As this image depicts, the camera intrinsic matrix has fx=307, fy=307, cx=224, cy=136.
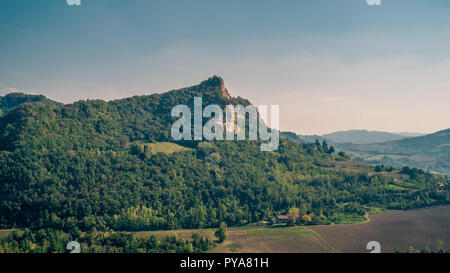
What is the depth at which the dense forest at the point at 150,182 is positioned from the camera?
6288cm

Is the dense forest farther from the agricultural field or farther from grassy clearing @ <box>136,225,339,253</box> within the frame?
the agricultural field

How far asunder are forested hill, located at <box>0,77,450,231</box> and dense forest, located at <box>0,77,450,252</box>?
10.2 inches

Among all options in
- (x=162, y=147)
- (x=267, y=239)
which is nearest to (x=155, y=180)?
(x=162, y=147)

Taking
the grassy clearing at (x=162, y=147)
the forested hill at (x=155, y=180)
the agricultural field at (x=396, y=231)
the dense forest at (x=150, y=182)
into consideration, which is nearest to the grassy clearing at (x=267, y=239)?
the agricultural field at (x=396, y=231)

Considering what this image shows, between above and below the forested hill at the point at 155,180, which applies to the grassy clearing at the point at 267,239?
below

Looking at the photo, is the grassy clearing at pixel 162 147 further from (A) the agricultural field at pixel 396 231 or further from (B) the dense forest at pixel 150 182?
(A) the agricultural field at pixel 396 231

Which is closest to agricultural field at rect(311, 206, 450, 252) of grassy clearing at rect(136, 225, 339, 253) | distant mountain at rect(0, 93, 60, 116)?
grassy clearing at rect(136, 225, 339, 253)

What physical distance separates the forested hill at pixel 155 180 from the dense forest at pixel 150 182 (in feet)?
0.85

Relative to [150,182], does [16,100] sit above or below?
above

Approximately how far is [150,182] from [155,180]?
Answer: 2214mm

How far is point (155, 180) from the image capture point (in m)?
78.5

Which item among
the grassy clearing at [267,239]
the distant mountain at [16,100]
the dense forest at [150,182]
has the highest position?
the distant mountain at [16,100]

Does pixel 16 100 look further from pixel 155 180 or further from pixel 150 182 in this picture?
pixel 150 182
